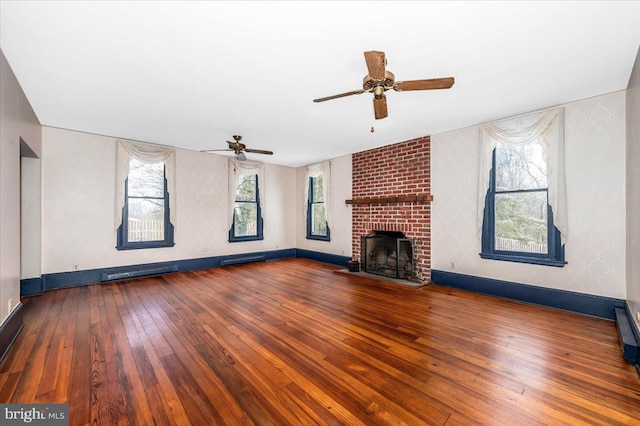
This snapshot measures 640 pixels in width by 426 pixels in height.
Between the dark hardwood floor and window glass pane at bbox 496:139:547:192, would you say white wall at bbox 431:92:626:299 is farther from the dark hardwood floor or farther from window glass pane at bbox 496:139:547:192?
the dark hardwood floor

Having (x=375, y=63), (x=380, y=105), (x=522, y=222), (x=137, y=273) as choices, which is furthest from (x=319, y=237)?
(x=375, y=63)

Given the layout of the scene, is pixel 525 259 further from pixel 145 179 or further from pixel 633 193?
pixel 145 179

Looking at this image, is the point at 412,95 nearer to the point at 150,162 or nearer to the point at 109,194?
the point at 150,162

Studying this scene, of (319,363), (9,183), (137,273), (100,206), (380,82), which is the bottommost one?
(319,363)

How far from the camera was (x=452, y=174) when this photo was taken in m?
4.53

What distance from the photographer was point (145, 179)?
538 centimetres

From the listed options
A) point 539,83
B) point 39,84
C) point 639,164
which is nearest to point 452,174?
point 539,83

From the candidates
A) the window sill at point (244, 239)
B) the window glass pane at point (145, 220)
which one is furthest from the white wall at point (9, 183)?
the window sill at point (244, 239)

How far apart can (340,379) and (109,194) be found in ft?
17.1

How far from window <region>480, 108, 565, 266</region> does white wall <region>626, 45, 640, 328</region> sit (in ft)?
2.24

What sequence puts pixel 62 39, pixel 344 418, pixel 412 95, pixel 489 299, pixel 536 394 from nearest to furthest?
pixel 344 418 < pixel 536 394 < pixel 62 39 < pixel 412 95 < pixel 489 299

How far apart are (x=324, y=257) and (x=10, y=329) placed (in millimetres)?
5308

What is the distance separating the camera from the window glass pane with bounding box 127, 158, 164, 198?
5.22 metres

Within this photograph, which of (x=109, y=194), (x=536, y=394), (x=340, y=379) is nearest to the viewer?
(x=536, y=394)
